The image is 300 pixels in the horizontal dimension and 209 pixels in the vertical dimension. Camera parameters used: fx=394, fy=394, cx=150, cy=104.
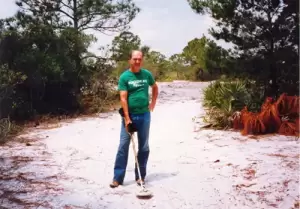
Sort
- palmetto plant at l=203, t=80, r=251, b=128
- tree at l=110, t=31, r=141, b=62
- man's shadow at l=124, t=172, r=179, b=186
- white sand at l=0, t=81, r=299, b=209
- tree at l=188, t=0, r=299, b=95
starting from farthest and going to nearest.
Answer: tree at l=110, t=31, r=141, b=62
tree at l=188, t=0, r=299, b=95
palmetto plant at l=203, t=80, r=251, b=128
man's shadow at l=124, t=172, r=179, b=186
white sand at l=0, t=81, r=299, b=209

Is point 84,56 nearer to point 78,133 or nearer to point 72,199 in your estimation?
point 78,133

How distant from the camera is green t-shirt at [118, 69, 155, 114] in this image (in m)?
4.11

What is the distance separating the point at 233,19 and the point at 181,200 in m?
6.51

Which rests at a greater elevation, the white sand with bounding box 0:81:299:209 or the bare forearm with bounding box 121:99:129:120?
the bare forearm with bounding box 121:99:129:120

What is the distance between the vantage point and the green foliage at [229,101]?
26.7 ft

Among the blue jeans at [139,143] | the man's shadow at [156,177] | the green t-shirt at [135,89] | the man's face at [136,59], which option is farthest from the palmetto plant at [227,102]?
the man's face at [136,59]

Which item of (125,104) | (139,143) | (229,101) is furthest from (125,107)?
(229,101)

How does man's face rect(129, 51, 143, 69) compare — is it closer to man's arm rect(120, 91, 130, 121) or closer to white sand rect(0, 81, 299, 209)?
man's arm rect(120, 91, 130, 121)

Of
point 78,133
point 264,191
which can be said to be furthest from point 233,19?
point 264,191

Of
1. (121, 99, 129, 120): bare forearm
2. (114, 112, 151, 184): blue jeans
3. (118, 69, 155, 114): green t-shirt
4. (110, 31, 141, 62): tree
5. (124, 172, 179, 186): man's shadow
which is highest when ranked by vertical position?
(110, 31, 141, 62): tree

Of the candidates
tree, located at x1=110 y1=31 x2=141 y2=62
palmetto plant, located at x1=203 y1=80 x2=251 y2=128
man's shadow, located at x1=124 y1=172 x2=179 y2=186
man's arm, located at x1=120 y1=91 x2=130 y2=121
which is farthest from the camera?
tree, located at x1=110 y1=31 x2=141 y2=62

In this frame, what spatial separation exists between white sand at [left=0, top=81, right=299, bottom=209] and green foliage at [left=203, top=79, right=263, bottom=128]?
0.51 meters

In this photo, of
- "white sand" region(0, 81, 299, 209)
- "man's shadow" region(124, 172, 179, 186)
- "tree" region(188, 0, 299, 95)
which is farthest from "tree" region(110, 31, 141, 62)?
"man's shadow" region(124, 172, 179, 186)

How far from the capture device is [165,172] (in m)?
5.05
